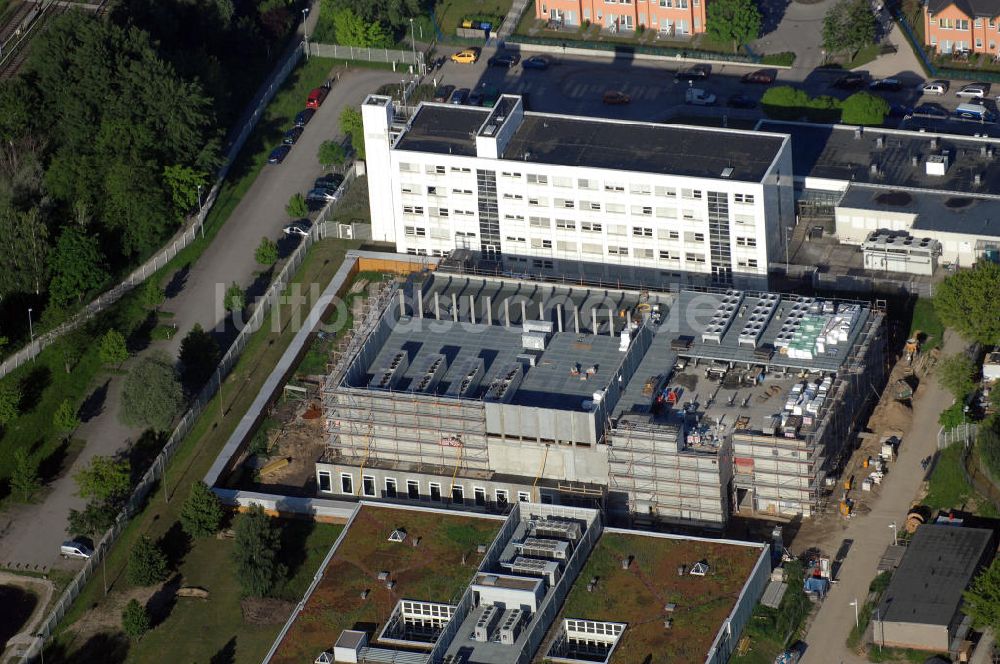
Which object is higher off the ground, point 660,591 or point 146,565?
point 660,591

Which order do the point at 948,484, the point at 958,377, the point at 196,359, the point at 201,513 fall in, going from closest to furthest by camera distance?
the point at 948,484 → the point at 201,513 → the point at 958,377 → the point at 196,359

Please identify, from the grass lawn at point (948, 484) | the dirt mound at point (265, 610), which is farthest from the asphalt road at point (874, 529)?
the dirt mound at point (265, 610)

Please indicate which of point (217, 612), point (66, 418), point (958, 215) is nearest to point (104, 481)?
point (66, 418)

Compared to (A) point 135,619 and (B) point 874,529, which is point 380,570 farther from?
(B) point 874,529

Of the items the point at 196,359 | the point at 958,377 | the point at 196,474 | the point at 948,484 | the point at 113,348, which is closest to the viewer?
the point at 948,484

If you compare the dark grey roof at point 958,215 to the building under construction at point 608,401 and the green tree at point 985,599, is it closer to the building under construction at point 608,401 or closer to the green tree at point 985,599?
the building under construction at point 608,401

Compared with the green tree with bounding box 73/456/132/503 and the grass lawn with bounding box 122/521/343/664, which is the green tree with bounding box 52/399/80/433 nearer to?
the green tree with bounding box 73/456/132/503
